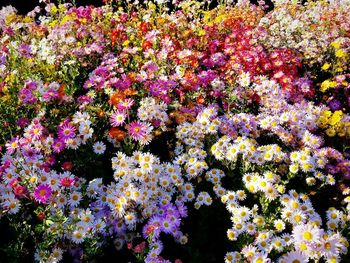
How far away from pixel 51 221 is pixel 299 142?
2.02 metres

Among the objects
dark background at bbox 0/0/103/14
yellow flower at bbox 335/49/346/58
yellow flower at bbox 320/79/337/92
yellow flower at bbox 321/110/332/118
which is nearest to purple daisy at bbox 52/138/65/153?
yellow flower at bbox 321/110/332/118

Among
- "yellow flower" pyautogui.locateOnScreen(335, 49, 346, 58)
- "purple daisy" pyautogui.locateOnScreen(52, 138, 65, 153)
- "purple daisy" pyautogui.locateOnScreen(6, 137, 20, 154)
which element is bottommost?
"yellow flower" pyautogui.locateOnScreen(335, 49, 346, 58)

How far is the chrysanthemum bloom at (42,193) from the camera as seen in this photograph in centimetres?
241

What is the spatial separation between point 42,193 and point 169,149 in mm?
1242

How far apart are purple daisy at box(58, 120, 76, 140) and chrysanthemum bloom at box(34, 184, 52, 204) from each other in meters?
0.55

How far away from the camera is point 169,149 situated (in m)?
3.40

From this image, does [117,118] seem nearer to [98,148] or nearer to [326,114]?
[98,148]

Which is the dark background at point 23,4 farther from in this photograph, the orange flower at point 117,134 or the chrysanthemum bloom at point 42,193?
the chrysanthemum bloom at point 42,193

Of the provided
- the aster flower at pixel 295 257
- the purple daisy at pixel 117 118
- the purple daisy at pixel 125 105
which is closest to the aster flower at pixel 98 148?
the purple daisy at pixel 117 118

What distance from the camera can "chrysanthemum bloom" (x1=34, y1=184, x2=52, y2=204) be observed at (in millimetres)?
2412

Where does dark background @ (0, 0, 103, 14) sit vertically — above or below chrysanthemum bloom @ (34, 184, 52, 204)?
below

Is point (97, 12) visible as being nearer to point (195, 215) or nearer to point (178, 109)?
point (178, 109)

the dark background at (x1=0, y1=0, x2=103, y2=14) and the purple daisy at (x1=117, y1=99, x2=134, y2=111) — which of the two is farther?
the dark background at (x1=0, y1=0, x2=103, y2=14)

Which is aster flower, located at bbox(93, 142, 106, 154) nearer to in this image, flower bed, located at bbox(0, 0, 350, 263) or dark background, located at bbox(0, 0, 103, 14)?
flower bed, located at bbox(0, 0, 350, 263)
